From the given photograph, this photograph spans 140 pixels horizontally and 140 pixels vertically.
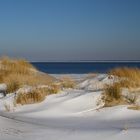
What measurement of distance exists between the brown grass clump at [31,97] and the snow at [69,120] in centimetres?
17

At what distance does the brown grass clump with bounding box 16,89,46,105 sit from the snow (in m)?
0.17

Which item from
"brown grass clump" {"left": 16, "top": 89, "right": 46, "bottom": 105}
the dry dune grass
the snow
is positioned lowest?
the snow

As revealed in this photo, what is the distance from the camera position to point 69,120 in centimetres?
850

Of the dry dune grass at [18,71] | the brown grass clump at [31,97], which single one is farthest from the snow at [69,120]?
the dry dune grass at [18,71]

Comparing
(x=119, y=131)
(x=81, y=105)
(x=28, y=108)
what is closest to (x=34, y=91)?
(x=28, y=108)

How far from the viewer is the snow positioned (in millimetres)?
6688

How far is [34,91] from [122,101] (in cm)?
244

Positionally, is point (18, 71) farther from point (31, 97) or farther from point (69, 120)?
point (69, 120)

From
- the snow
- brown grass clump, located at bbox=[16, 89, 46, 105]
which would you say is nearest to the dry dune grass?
the snow

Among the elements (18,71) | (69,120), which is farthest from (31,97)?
(18,71)

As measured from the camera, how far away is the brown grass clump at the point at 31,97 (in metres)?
10.6

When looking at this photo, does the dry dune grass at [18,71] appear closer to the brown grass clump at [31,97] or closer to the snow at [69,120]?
the snow at [69,120]

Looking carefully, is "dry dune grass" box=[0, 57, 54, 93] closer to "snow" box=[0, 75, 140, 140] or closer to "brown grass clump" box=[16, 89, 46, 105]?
"snow" box=[0, 75, 140, 140]

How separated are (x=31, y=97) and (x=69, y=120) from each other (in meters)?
2.46
